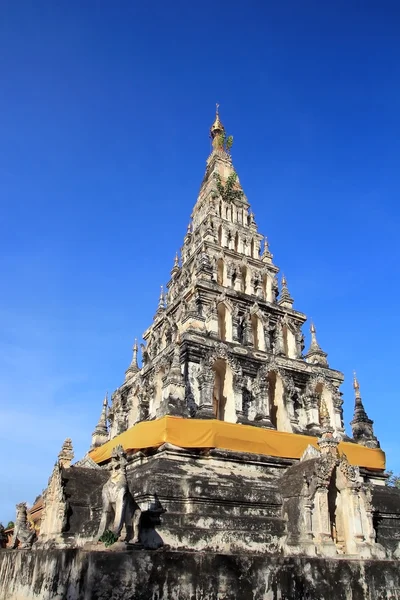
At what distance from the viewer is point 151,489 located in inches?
526

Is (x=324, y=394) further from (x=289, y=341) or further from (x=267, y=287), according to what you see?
(x=267, y=287)

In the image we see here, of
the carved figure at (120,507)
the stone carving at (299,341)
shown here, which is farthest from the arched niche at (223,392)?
the carved figure at (120,507)

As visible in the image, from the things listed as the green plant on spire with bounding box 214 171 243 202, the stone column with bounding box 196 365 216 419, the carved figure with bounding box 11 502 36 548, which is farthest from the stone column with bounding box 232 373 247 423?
the green plant on spire with bounding box 214 171 243 202

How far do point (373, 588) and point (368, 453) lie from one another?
10.8m

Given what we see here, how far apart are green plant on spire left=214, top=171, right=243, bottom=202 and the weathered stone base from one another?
26.0 meters

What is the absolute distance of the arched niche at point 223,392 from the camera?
2130 centimetres

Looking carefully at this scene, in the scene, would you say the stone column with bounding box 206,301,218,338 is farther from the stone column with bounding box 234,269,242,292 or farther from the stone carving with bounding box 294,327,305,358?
the stone carving with bounding box 294,327,305,358

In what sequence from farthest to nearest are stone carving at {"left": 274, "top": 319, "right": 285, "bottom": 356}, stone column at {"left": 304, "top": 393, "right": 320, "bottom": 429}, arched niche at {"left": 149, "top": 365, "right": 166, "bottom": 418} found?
stone carving at {"left": 274, "top": 319, "right": 285, "bottom": 356}, arched niche at {"left": 149, "top": 365, "right": 166, "bottom": 418}, stone column at {"left": 304, "top": 393, "right": 320, "bottom": 429}

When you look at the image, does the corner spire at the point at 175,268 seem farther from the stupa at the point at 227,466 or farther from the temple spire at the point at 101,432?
the temple spire at the point at 101,432

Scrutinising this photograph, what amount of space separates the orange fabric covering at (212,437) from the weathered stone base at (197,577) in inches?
244

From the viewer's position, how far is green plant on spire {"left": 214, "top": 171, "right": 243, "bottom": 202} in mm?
32906

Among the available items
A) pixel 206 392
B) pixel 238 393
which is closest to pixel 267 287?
pixel 238 393

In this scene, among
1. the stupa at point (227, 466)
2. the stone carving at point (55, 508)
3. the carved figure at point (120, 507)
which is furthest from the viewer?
the stone carving at point (55, 508)

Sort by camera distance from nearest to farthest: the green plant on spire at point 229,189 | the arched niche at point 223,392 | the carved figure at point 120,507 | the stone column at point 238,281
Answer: the carved figure at point 120,507
the arched niche at point 223,392
the stone column at point 238,281
the green plant on spire at point 229,189
